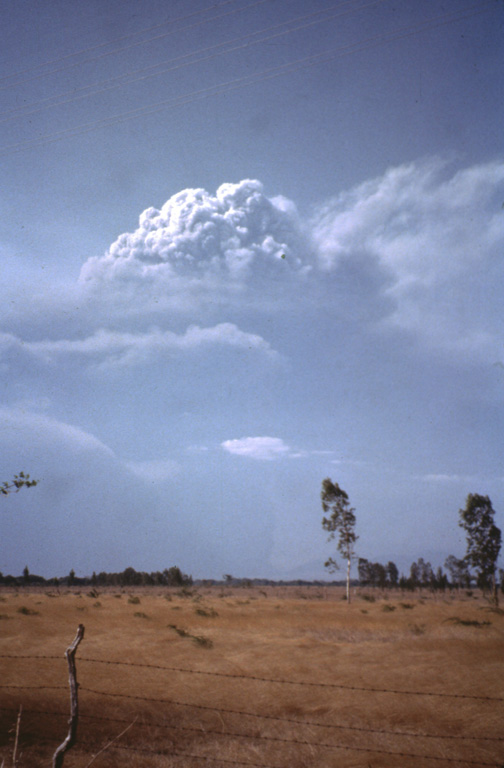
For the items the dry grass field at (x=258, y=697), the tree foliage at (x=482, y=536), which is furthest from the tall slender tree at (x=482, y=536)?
the dry grass field at (x=258, y=697)

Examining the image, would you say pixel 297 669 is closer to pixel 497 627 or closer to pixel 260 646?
pixel 260 646

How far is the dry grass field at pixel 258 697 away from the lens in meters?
9.40

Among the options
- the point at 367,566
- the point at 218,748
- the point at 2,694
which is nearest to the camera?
the point at 218,748

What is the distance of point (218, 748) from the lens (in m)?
9.63

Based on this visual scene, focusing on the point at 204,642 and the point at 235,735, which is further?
the point at 204,642

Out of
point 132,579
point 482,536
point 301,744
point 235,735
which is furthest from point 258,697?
point 132,579

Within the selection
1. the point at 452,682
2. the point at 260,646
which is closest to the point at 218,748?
the point at 452,682

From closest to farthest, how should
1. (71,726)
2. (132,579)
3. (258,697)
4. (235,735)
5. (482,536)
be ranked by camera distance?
(71,726) < (235,735) < (258,697) < (482,536) < (132,579)

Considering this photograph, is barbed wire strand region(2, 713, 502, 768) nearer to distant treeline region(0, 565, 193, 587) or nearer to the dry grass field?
the dry grass field

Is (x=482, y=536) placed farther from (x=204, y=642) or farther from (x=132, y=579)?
(x=132, y=579)

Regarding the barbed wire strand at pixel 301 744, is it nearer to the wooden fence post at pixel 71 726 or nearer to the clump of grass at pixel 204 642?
the wooden fence post at pixel 71 726

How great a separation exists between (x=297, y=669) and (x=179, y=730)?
19.0ft

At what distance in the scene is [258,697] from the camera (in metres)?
13.0

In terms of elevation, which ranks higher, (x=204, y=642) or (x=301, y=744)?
(x=301, y=744)
